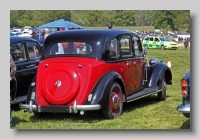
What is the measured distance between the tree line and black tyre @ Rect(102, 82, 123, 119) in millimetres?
1294

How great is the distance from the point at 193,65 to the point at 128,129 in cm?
145

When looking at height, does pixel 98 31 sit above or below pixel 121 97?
above

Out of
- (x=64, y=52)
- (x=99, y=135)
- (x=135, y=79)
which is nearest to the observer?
(x=99, y=135)

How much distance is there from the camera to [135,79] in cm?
980

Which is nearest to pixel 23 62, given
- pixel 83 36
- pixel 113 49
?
pixel 83 36

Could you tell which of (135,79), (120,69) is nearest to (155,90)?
(135,79)

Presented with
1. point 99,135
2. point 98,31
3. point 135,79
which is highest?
point 98,31

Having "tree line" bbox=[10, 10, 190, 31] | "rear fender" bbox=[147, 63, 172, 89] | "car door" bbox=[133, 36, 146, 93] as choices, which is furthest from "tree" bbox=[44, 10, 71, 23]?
"rear fender" bbox=[147, 63, 172, 89]

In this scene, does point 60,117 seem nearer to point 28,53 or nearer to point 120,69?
point 120,69

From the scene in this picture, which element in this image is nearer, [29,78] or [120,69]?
[120,69]

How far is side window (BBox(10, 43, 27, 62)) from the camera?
965 cm

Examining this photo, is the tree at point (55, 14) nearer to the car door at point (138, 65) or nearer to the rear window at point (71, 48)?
the rear window at point (71, 48)

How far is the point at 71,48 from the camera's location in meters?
8.69

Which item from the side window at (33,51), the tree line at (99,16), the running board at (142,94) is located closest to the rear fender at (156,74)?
the running board at (142,94)
